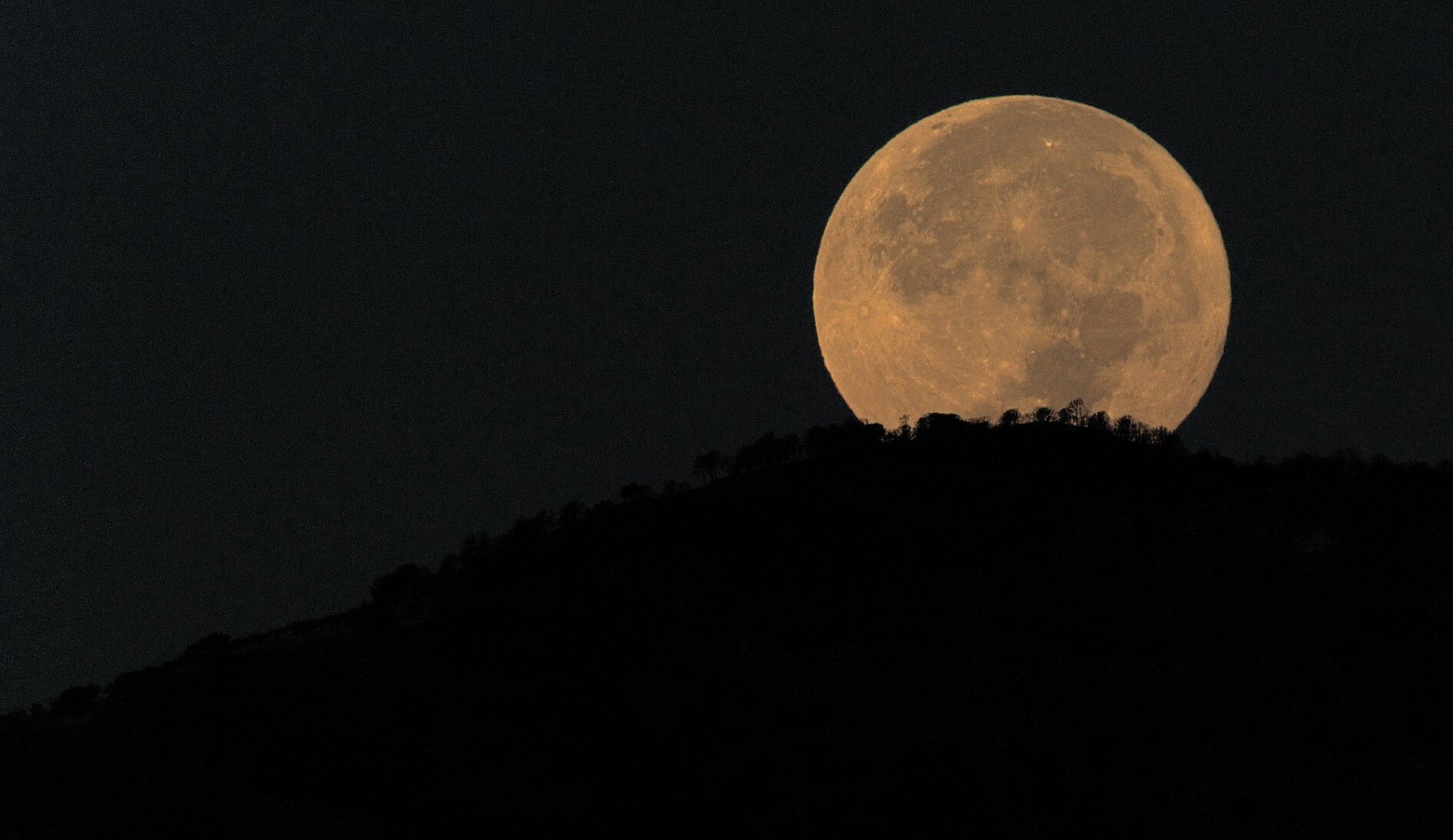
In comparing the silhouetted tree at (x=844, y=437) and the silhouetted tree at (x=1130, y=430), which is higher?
the silhouetted tree at (x=844, y=437)

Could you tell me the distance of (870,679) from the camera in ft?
173

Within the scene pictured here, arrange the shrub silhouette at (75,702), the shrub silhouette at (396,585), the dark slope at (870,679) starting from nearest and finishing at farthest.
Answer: the dark slope at (870,679) → the shrub silhouette at (75,702) → the shrub silhouette at (396,585)

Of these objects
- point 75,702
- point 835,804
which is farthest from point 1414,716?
point 75,702

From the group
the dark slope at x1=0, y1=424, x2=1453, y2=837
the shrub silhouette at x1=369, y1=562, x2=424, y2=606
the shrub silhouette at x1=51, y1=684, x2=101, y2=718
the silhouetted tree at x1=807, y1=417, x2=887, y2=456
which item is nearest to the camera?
the dark slope at x1=0, y1=424, x2=1453, y2=837

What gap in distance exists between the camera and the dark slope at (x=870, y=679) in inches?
1784

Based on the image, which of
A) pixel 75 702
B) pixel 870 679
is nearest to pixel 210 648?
pixel 75 702

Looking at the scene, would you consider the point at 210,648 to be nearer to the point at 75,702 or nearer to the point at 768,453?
the point at 75,702

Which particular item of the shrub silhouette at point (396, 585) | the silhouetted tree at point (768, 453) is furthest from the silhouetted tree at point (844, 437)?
the shrub silhouette at point (396, 585)

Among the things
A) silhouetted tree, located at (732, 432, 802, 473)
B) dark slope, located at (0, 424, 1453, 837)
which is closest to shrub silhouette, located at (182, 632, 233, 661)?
dark slope, located at (0, 424, 1453, 837)

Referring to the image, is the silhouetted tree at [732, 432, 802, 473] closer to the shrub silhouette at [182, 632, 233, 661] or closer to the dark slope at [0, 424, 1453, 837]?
the dark slope at [0, 424, 1453, 837]

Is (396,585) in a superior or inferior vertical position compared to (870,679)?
superior

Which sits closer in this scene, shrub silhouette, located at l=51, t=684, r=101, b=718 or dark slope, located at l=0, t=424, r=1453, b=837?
dark slope, located at l=0, t=424, r=1453, b=837

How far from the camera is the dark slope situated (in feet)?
149

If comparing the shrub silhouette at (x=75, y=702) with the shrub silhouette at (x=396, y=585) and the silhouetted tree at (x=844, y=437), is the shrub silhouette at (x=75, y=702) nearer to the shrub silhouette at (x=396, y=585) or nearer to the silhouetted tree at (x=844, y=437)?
the shrub silhouette at (x=396, y=585)
